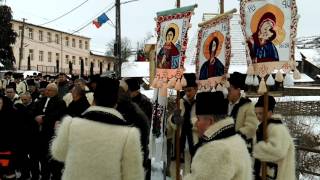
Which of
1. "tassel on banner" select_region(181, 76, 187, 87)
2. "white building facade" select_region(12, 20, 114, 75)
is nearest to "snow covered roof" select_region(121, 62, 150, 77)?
"white building facade" select_region(12, 20, 114, 75)

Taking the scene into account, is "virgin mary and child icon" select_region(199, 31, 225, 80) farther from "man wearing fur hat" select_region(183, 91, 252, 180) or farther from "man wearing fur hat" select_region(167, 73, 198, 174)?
"man wearing fur hat" select_region(183, 91, 252, 180)

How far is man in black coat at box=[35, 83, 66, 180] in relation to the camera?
26.6 feet

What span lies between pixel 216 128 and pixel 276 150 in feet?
5.89

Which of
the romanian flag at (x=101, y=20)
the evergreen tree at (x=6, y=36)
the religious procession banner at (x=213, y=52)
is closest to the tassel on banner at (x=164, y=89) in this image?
the religious procession banner at (x=213, y=52)

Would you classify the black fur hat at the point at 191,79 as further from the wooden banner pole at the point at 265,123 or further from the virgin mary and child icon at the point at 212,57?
the wooden banner pole at the point at 265,123

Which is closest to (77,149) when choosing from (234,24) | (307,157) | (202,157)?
(202,157)

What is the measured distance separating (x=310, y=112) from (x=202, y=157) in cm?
1740

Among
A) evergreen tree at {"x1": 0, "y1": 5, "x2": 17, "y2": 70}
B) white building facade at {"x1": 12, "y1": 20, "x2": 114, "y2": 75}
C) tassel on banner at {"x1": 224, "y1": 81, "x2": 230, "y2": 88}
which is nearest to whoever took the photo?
tassel on banner at {"x1": 224, "y1": 81, "x2": 230, "y2": 88}

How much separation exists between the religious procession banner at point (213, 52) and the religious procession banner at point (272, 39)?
561 mm

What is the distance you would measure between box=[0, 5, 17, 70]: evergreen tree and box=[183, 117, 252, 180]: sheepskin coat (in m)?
39.0

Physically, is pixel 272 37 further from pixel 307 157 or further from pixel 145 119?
pixel 307 157

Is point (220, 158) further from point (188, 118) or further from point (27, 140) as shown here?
point (27, 140)

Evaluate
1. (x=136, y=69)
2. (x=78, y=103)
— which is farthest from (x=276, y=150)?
(x=136, y=69)

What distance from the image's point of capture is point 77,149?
3.85 m
